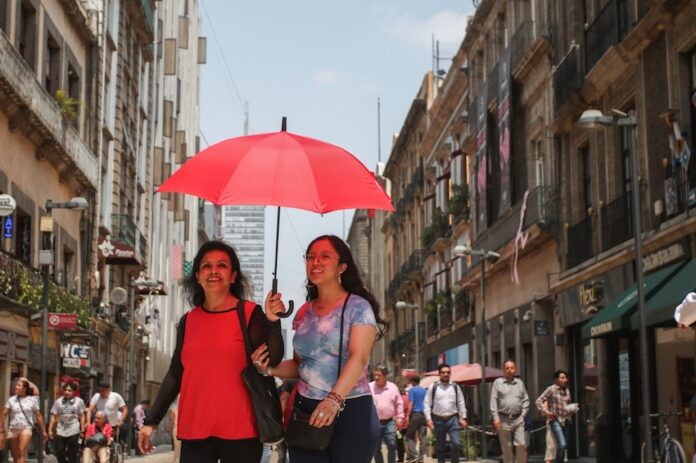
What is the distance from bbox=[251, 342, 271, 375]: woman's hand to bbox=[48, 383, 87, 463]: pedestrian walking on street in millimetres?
16616

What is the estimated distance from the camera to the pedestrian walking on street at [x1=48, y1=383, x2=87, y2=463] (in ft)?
72.7

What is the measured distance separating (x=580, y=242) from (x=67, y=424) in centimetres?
1309

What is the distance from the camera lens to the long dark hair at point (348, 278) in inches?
261

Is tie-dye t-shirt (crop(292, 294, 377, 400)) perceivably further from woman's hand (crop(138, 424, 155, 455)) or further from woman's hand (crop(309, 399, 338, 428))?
woman's hand (crop(138, 424, 155, 455))

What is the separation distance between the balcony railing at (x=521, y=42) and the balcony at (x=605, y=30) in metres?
6.07

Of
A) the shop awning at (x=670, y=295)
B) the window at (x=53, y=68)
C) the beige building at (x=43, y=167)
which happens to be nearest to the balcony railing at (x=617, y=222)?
the shop awning at (x=670, y=295)

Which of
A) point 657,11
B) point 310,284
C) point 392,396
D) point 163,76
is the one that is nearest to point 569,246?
point 657,11

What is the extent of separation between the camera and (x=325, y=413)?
241 inches

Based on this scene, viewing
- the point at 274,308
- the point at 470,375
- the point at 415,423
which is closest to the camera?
the point at 274,308

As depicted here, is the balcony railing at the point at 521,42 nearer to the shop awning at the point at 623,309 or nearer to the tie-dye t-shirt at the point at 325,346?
the shop awning at the point at 623,309

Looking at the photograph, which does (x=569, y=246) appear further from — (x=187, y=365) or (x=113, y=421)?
(x=187, y=365)

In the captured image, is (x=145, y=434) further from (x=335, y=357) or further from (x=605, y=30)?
(x=605, y=30)

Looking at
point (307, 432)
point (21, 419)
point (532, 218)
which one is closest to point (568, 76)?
point (532, 218)

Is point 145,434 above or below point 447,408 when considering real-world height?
below
